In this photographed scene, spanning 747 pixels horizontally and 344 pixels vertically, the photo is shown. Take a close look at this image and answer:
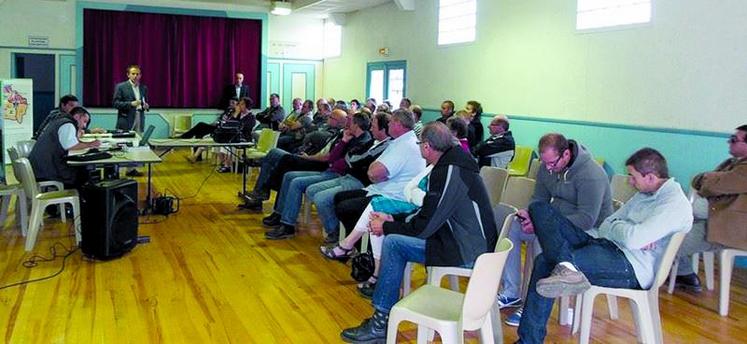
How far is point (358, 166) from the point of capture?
513 cm

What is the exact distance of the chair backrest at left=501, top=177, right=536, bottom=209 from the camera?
419 cm

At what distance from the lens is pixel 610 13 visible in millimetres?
6125

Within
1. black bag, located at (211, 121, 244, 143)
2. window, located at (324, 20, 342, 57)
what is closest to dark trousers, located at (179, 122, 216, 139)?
black bag, located at (211, 121, 244, 143)

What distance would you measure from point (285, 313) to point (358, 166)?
1.68m

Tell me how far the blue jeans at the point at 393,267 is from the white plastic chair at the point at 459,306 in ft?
1.37

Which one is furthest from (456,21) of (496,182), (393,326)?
(393,326)

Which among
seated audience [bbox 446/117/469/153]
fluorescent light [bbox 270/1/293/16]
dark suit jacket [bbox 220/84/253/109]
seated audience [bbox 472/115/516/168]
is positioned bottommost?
seated audience [bbox 472/115/516/168]

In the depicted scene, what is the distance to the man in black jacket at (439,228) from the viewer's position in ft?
10.4

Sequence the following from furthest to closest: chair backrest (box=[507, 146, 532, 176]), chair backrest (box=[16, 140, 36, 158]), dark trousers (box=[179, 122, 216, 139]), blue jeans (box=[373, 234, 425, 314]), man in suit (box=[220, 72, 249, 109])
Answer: man in suit (box=[220, 72, 249, 109]) → dark trousers (box=[179, 122, 216, 139]) → chair backrest (box=[507, 146, 532, 176]) → chair backrest (box=[16, 140, 36, 158]) → blue jeans (box=[373, 234, 425, 314])

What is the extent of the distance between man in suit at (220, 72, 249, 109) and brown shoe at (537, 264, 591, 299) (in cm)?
991

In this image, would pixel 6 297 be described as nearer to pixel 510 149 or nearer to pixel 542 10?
pixel 510 149

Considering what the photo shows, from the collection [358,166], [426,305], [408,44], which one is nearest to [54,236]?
[358,166]

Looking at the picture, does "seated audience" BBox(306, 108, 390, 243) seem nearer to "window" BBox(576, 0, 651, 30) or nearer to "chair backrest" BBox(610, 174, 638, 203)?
"chair backrest" BBox(610, 174, 638, 203)

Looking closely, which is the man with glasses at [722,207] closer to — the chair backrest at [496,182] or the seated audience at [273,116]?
the chair backrest at [496,182]
